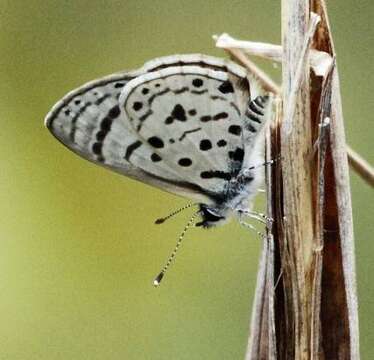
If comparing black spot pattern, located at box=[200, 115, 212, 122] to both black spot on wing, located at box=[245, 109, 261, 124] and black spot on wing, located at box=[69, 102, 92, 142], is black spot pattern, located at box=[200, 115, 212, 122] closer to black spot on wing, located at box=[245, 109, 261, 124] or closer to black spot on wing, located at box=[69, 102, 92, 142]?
black spot on wing, located at box=[245, 109, 261, 124]

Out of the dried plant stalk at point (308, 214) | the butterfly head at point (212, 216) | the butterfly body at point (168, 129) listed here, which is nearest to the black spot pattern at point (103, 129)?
the butterfly body at point (168, 129)

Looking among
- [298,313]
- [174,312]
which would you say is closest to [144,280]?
[174,312]

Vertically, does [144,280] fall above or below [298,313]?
above

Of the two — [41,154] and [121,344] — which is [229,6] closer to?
[41,154]

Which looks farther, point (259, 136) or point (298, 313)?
point (259, 136)

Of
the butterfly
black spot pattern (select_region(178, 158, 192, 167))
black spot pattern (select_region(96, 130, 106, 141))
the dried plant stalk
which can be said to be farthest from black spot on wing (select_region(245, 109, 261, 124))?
the dried plant stalk

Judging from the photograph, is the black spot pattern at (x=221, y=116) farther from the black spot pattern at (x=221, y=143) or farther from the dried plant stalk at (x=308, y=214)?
the dried plant stalk at (x=308, y=214)
